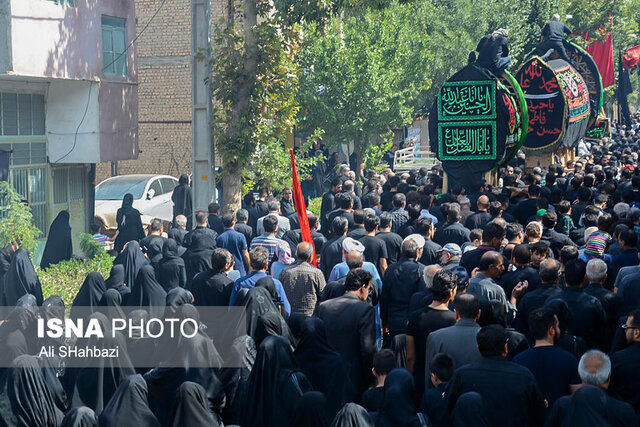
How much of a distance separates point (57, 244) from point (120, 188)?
22.6 ft

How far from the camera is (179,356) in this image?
642 cm

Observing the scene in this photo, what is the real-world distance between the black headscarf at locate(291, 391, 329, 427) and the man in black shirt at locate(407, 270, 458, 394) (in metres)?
1.42

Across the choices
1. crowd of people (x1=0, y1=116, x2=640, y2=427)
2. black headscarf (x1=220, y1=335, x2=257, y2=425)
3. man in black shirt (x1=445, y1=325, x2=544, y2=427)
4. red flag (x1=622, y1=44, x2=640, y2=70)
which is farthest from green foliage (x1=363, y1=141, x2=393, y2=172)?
red flag (x1=622, y1=44, x2=640, y2=70)

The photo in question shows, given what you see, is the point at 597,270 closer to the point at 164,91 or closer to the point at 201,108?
the point at 201,108

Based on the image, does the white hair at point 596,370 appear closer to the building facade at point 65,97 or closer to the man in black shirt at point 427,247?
the man in black shirt at point 427,247

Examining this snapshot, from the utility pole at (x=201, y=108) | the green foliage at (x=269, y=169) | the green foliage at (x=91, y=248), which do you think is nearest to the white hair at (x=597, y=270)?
the utility pole at (x=201, y=108)

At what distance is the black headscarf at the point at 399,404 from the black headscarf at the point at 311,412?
384mm

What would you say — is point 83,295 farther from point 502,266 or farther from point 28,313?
point 502,266

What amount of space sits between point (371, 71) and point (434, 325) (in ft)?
54.5

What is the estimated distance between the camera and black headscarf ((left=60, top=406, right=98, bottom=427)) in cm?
558

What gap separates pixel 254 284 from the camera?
26.8 feet

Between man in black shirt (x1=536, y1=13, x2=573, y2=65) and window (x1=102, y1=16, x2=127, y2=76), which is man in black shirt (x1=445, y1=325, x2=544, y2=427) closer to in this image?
window (x1=102, y1=16, x2=127, y2=76)

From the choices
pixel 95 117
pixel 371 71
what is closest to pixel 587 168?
pixel 371 71

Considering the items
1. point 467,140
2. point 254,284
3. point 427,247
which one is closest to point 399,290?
point 254,284
